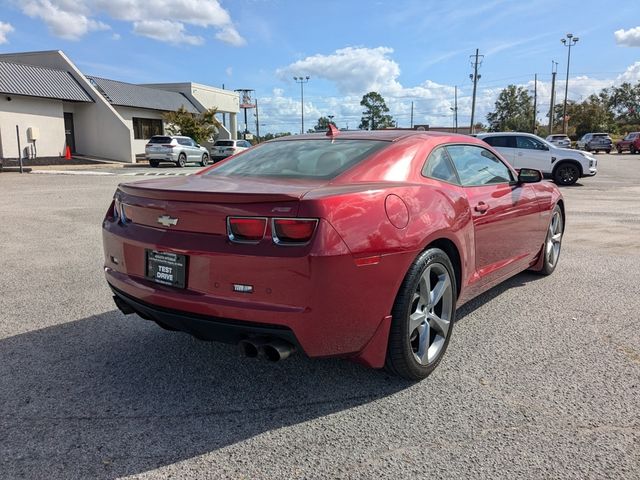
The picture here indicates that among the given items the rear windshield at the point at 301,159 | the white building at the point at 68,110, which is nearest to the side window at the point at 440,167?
the rear windshield at the point at 301,159

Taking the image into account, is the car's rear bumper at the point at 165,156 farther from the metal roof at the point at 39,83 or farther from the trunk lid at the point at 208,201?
the trunk lid at the point at 208,201

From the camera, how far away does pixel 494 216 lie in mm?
4031

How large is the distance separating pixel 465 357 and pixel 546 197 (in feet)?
7.73

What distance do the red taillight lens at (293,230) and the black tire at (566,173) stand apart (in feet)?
55.3

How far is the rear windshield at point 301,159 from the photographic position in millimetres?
3361

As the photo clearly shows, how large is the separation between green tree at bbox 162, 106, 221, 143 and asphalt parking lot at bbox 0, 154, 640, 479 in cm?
3272

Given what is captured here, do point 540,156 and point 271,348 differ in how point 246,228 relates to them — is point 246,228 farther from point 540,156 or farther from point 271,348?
point 540,156

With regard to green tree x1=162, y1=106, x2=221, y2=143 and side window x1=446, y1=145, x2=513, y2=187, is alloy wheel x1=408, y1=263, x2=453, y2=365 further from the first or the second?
green tree x1=162, y1=106, x2=221, y2=143

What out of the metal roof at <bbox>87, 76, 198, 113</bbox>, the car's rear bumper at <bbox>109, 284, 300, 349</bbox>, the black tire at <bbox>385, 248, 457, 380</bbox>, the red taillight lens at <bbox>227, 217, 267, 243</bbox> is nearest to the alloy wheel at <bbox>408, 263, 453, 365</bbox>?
the black tire at <bbox>385, 248, 457, 380</bbox>

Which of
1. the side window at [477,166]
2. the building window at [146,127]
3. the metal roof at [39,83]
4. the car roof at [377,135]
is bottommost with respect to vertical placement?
the side window at [477,166]

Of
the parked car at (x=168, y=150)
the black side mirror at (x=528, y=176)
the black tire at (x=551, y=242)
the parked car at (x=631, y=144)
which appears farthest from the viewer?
the parked car at (x=631, y=144)

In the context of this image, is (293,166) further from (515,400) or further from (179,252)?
(515,400)

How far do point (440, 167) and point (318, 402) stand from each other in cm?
186

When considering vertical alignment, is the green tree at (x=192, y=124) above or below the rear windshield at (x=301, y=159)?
above
